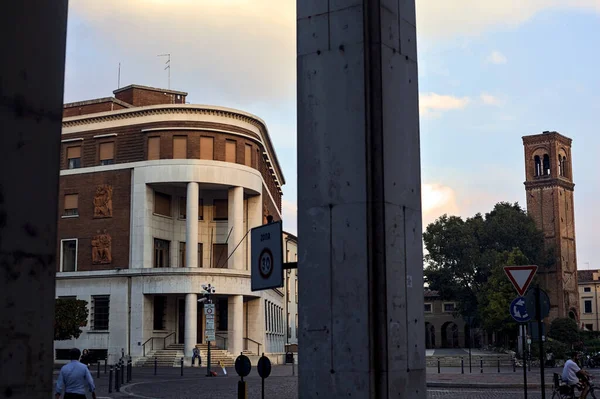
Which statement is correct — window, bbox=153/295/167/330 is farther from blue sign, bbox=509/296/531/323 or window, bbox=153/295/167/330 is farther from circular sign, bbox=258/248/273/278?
circular sign, bbox=258/248/273/278

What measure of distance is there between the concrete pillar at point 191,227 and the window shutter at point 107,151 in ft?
20.7

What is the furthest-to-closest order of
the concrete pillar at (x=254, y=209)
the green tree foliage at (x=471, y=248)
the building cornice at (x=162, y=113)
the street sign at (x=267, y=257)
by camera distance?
the green tree foliage at (x=471, y=248) < the concrete pillar at (x=254, y=209) < the building cornice at (x=162, y=113) < the street sign at (x=267, y=257)

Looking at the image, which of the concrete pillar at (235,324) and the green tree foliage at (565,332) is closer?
the concrete pillar at (235,324)

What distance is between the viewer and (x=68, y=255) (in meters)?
52.6

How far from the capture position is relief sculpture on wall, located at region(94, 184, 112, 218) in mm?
51625

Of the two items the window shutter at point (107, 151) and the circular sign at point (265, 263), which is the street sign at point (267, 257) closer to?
the circular sign at point (265, 263)

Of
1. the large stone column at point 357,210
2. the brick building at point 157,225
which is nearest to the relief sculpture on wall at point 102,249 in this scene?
the brick building at point 157,225

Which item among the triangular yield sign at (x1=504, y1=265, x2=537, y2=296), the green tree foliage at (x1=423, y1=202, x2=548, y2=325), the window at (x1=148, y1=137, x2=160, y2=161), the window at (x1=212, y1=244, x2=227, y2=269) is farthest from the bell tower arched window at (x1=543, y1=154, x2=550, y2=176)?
the triangular yield sign at (x1=504, y1=265, x2=537, y2=296)

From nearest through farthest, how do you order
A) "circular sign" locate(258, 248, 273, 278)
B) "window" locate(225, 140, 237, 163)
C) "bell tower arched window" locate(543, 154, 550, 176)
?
1. "circular sign" locate(258, 248, 273, 278)
2. "window" locate(225, 140, 237, 163)
3. "bell tower arched window" locate(543, 154, 550, 176)

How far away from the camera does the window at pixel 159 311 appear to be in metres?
51.1

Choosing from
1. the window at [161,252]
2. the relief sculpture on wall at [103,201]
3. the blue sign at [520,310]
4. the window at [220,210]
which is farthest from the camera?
the window at [220,210]

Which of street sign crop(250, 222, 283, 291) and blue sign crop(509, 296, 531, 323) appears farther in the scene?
blue sign crop(509, 296, 531, 323)

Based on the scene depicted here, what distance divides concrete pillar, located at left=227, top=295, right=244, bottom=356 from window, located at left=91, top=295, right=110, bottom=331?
7968 millimetres

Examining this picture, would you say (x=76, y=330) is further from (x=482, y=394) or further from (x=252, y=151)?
(x=482, y=394)
